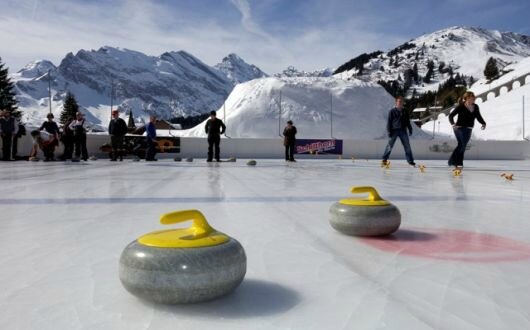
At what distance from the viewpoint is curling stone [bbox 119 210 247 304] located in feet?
4.99

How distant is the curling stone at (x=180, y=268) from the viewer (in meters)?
1.52

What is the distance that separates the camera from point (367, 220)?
Answer: 8.33 feet

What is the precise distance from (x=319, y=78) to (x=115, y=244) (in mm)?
34479

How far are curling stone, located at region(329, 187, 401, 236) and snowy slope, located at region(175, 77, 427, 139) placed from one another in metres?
25.9

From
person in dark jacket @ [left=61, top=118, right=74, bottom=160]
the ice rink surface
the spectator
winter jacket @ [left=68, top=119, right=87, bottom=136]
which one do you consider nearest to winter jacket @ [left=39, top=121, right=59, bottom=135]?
the spectator

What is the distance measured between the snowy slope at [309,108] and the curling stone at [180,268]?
88.5 feet

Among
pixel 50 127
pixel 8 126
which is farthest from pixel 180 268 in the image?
pixel 50 127

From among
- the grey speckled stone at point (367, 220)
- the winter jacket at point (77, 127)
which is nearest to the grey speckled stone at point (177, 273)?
the grey speckled stone at point (367, 220)

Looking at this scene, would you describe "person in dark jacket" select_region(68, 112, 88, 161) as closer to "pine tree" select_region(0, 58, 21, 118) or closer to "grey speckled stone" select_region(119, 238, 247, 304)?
"grey speckled stone" select_region(119, 238, 247, 304)

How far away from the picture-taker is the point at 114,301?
162cm

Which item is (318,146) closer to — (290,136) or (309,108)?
(290,136)

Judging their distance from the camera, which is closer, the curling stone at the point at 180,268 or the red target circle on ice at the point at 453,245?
the curling stone at the point at 180,268

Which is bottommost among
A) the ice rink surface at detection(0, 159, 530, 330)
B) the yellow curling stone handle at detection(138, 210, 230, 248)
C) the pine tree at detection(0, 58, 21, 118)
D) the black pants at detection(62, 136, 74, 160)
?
the ice rink surface at detection(0, 159, 530, 330)

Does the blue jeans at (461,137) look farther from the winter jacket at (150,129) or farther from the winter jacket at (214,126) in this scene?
the winter jacket at (150,129)
